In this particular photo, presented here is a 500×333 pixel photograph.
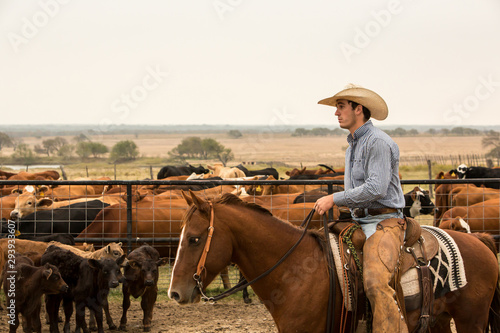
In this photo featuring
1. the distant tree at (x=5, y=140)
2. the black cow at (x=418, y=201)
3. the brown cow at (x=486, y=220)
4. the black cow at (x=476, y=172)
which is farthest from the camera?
the distant tree at (x=5, y=140)

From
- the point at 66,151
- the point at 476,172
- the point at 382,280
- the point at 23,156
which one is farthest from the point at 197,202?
the point at 66,151

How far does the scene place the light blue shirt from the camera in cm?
392

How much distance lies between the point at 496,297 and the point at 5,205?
32.8 ft

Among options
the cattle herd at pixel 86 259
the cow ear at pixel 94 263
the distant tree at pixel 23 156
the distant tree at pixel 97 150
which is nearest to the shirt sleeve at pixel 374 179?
the cattle herd at pixel 86 259

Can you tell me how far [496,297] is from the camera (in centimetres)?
464

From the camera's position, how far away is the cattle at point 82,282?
21.8 ft

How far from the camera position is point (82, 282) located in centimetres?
669

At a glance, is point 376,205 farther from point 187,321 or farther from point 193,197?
point 187,321

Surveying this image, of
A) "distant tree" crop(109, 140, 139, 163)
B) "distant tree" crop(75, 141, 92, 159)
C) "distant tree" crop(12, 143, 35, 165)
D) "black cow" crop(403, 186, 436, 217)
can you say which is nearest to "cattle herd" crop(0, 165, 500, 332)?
"black cow" crop(403, 186, 436, 217)

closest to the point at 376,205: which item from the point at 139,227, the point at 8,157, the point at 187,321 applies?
the point at 187,321

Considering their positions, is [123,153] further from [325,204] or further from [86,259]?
[325,204]

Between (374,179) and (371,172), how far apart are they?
64 millimetres
